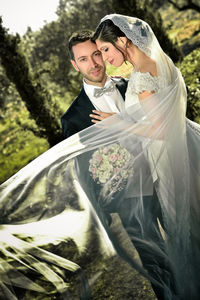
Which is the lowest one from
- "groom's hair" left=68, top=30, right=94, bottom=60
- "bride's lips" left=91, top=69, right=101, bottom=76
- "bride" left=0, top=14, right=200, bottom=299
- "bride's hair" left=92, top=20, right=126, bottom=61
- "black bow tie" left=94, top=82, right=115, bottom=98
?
"bride" left=0, top=14, right=200, bottom=299

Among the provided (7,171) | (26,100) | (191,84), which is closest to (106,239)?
(191,84)

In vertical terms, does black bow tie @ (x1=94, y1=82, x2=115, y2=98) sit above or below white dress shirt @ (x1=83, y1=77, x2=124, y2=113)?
above

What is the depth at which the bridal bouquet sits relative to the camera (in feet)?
7.11

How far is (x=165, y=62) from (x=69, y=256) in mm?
1765

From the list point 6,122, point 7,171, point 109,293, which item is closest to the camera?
point 109,293

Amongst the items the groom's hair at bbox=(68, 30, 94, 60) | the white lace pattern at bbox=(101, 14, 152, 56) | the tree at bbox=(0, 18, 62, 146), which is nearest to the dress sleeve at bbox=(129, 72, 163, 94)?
the white lace pattern at bbox=(101, 14, 152, 56)

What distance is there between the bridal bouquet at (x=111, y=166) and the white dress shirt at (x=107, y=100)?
54cm

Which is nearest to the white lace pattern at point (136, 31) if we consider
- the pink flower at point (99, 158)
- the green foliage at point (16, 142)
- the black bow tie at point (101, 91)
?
the black bow tie at point (101, 91)

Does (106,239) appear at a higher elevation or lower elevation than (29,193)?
lower

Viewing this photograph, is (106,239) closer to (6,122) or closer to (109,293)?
(109,293)

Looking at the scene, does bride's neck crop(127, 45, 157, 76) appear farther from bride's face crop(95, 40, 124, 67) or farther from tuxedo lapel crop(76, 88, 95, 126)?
tuxedo lapel crop(76, 88, 95, 126)

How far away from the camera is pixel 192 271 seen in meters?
2.07

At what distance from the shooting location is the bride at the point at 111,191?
2.02 metres

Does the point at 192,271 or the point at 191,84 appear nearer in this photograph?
the point at 192,271
